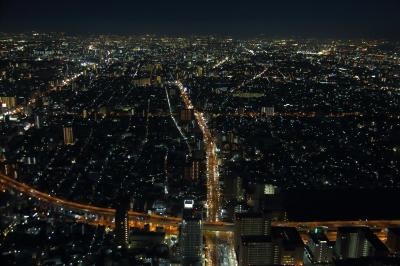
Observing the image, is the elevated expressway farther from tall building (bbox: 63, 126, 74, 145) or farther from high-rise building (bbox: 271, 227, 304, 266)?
tall building (bbox: 63, 126, 74, 145)

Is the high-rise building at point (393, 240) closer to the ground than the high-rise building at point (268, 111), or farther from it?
closer to the ground

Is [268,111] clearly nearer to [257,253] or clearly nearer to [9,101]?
[9,101]

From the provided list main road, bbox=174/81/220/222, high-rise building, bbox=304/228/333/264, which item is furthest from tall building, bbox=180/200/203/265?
high-rise building, bbox=304/228/333/264

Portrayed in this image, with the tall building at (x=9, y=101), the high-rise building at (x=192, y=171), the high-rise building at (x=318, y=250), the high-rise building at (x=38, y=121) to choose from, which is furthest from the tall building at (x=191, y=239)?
the high-rise building at (x=38, y=121)

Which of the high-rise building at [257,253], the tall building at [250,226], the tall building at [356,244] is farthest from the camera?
the tall building at [250,226]

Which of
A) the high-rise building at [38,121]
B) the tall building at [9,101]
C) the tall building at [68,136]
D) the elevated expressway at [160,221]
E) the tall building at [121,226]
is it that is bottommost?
the elevated expressway at [160,221]

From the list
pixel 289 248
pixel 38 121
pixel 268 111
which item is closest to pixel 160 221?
pixel 289 248

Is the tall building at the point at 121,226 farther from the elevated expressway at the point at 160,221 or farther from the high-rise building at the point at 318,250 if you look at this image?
the high-rise building at the point at 318,250
